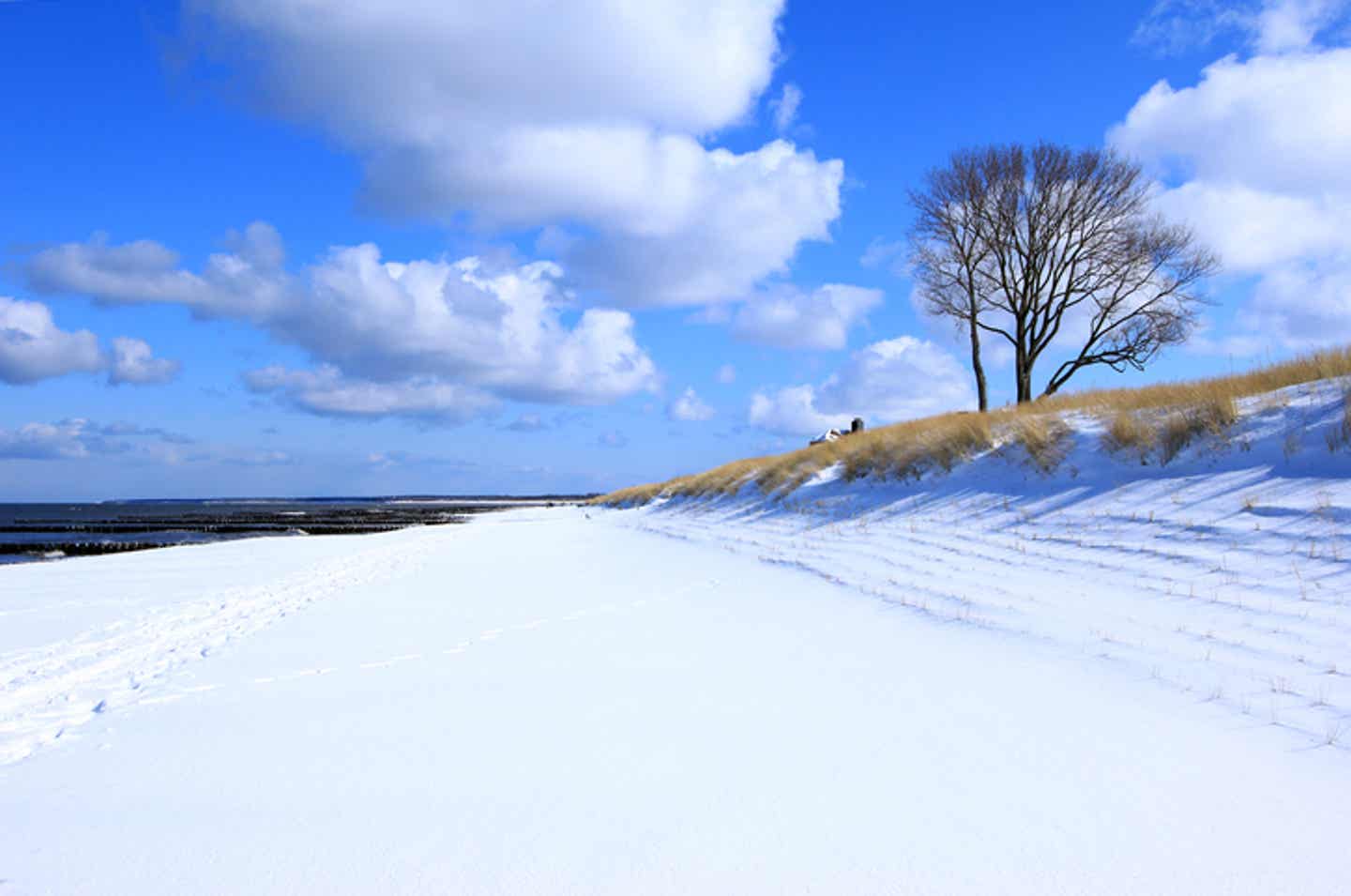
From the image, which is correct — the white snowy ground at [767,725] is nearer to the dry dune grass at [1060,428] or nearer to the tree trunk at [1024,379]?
the dry dune grass at [1060,428]

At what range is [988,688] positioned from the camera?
13.5 ft

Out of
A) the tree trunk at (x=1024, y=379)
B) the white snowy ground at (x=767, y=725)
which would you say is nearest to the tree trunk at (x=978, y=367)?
the tree trunk at (x=1024, y=379)

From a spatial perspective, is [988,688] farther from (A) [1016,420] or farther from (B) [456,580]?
(A) [1016,420]

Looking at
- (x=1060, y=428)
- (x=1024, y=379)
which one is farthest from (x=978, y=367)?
(x=1060, y=428)

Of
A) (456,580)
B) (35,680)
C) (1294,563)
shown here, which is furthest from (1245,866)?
(456,580)

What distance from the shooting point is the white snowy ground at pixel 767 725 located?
2.46m

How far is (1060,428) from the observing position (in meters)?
10.9

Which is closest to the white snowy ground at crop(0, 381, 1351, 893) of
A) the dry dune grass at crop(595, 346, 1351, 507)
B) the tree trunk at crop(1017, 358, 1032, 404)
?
the dry dune grass at crop(595, 346, 1351, 507)

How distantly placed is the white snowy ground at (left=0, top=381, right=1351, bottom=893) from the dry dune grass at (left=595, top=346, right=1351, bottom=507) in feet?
2.88

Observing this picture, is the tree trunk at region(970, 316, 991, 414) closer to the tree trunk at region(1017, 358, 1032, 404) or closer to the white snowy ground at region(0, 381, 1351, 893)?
the tree trunk at region(1017, 358, 1032, 404)

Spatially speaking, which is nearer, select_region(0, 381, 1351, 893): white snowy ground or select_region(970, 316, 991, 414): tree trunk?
select_region(0, 381, 1351, 893): white snowy ground

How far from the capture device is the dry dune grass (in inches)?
351

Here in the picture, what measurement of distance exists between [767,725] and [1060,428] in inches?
354

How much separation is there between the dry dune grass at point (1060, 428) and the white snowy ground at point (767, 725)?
88 cm
